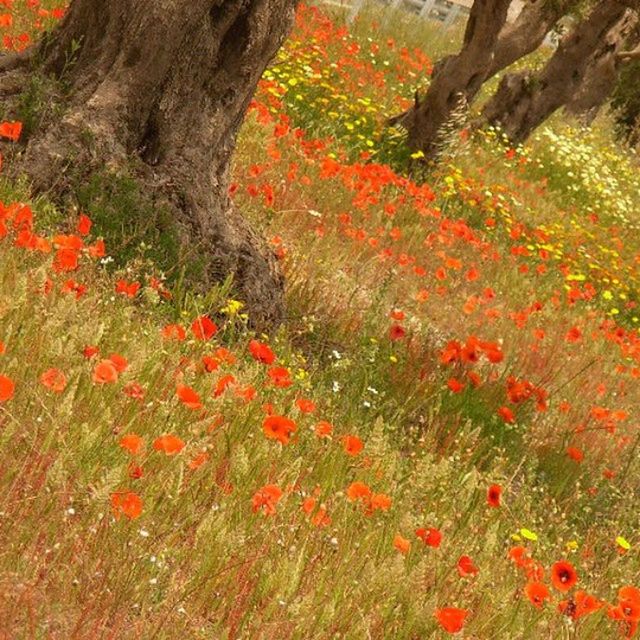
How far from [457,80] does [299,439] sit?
8.00m

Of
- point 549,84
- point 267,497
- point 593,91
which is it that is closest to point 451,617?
point 267,497

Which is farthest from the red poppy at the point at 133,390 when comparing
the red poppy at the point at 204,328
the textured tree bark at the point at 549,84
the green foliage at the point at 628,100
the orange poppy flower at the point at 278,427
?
the green foliage at the point at 628,100

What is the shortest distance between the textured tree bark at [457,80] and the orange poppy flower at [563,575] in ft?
27.2

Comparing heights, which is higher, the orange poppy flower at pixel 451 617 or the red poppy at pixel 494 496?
the orange poppy flower at pixel 451 617

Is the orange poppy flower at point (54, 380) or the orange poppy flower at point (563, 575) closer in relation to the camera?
the orange poppy flower at point (54, 380)

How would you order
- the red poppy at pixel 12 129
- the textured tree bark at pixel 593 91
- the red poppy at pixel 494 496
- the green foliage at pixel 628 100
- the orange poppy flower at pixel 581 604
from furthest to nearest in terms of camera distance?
the green foliage at pixel 628 100 → the textured tree bark at pixel 593 91 → the red poppy at pixel 12 129 → the red poppy at pixel 494 496 → the orange poppy flower at pixel 581 604

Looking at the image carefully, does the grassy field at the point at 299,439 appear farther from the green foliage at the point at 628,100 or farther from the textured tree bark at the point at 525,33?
the green foliage at the point at 628,100

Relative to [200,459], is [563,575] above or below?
above

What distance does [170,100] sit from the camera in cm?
Answer: 554

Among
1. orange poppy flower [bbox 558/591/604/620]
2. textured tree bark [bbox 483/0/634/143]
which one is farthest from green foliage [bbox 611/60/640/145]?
orange poppy flower [bbox 558/591/604/620]

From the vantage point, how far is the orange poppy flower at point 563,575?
3357mm

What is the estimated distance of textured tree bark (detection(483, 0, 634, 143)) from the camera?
15.2 meters

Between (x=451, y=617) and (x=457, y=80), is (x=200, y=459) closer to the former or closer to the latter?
(x=451, y=617)

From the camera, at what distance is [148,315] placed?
4.75 m
